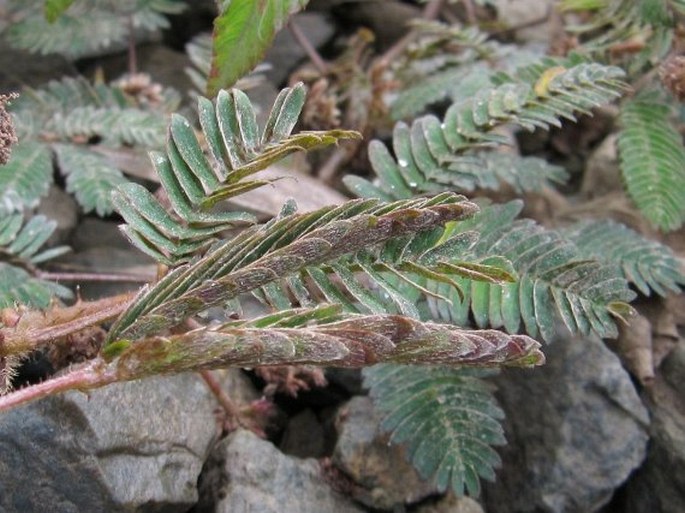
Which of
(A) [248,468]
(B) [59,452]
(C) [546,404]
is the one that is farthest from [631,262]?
(B) [59,452]

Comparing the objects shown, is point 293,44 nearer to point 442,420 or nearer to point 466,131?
point 466,131

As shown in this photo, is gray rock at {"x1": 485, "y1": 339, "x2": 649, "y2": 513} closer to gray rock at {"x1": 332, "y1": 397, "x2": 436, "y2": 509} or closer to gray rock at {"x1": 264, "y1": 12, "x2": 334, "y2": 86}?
gray rock at {"x1": 332, "y1": 397, "x2": 436, "y2": 509}

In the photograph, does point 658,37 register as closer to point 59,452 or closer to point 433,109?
point 433,109

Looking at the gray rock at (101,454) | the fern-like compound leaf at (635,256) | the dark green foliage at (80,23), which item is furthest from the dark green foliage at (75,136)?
the fern-like compound leaf at (635,256)

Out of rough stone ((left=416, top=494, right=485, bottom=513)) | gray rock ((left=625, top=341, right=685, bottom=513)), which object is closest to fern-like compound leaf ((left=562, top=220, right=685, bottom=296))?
gray rock ((left=625, top=341, right=685, bottom=513))

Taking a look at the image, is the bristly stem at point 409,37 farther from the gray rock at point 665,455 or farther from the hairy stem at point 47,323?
the hairy stem at point 47,323

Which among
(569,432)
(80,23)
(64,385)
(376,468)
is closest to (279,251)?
(64,385)

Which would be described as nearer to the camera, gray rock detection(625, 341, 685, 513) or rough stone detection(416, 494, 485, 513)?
rough stone detection(416, 494, 485, 513)
